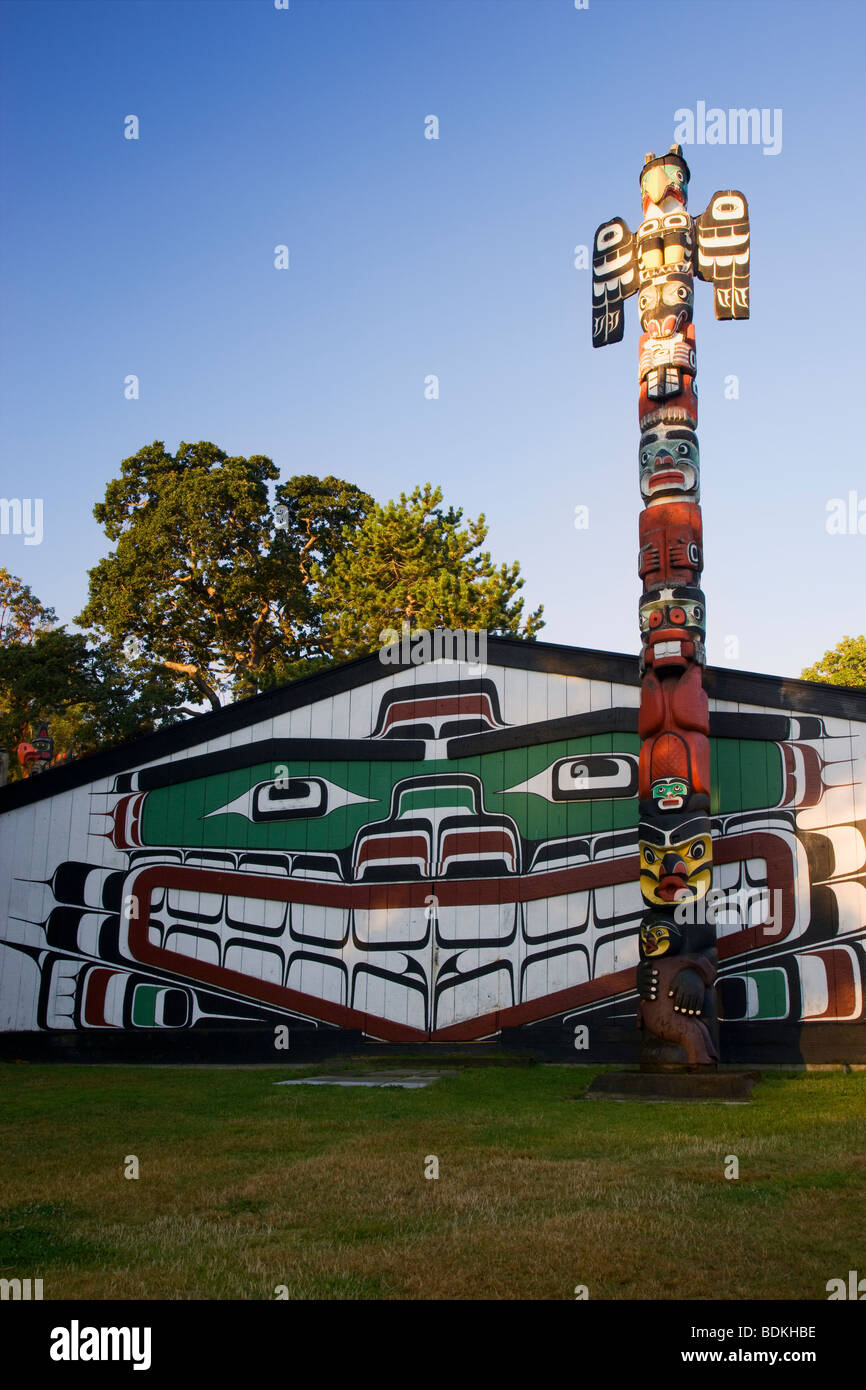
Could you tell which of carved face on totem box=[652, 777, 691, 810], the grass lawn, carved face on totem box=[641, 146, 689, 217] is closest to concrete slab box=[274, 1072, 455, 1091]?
the grass lawn

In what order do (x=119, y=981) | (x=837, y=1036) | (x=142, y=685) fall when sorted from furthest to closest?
(x=142, y=685) < (x=119, y=981) < (x=837, y=1036)

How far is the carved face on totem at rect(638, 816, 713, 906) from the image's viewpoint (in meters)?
13.3

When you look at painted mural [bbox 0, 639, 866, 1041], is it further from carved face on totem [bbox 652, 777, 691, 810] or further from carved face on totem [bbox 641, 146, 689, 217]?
carved face on totem [bbox 641, 146, 689, 217]

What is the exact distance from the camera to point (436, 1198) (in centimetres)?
727

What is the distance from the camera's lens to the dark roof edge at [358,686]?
1653 cm

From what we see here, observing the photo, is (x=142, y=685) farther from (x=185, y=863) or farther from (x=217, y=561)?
(x=185, y=863)

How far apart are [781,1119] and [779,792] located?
665cm

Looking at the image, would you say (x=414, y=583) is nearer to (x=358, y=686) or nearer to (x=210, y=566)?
(x=210, y=566)

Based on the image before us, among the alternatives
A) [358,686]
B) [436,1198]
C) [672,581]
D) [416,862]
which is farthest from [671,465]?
[436,1198]

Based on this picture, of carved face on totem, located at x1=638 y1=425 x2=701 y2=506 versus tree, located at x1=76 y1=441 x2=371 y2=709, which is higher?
tree, located at x1=76 y1=441 x2=371 y2=709

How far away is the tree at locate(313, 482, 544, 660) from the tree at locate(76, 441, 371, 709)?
277 cm

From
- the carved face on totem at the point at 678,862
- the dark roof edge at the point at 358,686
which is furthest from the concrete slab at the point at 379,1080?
the dark roof edge at the point at 358,686

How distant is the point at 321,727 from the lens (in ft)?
62.4
